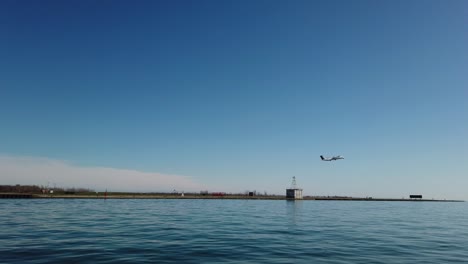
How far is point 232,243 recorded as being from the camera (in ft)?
107

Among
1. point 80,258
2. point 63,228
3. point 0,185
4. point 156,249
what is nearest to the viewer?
point 80,258

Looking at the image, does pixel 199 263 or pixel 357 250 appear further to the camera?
pixel 357 250

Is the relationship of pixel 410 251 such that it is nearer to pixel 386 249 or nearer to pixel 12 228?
pixel 386 249

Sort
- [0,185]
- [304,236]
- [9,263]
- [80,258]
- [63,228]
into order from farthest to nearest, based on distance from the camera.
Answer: [0,185], [63,228], [304,236], [80,258], [9,263]

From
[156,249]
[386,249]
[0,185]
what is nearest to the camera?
[156,249]

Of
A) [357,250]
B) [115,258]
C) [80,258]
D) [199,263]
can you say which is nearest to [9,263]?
[80,258]

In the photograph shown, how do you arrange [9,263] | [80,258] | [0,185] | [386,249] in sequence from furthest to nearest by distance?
[0,185], [386,249], [80,258], [9,263]

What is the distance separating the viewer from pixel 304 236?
1523 inches

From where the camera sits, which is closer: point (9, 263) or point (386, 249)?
point (9, 263)

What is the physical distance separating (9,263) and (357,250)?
27.1 meters

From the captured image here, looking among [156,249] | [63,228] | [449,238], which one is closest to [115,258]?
[156,249]

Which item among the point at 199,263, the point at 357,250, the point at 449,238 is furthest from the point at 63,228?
the point at 449,238

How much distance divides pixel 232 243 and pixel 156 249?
7651 millimetres

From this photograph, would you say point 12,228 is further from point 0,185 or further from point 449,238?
point 0,185
